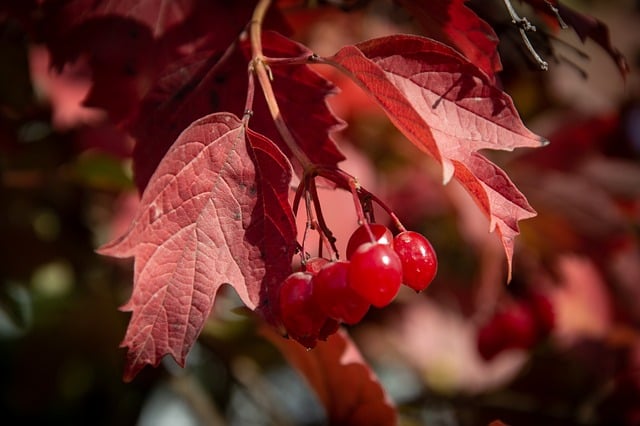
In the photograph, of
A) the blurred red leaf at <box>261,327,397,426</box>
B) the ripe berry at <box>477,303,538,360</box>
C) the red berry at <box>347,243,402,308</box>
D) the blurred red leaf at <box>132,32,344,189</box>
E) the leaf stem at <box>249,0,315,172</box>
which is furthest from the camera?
the ripe berry at <box>477,303,538,360</box>

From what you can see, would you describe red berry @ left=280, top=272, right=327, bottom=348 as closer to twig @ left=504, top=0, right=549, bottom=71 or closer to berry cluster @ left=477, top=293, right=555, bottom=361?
twig @ left=504, top=0, right=549, bottom=71

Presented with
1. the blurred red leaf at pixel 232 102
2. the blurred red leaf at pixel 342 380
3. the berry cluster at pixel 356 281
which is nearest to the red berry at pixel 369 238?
the berry cluster at pixel 356 281

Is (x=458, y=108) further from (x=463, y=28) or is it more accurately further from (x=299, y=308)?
(x=299, y=308)

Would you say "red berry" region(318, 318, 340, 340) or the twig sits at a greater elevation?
the twig

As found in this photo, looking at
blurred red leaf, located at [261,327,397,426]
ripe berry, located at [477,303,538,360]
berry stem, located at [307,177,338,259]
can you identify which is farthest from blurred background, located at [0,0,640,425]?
berry stem, located at [307,177,338,259]

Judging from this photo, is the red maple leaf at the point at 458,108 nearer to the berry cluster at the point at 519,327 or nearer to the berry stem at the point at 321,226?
the berry stem at the point at 321,226

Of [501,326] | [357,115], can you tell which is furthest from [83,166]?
[501,326]

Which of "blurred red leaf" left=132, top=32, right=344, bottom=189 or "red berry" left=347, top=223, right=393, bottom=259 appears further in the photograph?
"blurred red leaf" left=132, top=32, right=344, bottom=189
